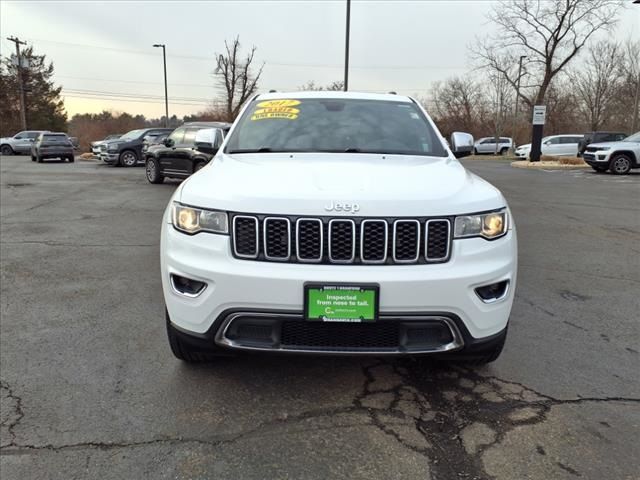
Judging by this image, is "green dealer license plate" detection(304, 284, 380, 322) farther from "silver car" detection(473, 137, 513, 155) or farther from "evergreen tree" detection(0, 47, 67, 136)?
"evergreen tree" detection(0, 47, 67, 136)

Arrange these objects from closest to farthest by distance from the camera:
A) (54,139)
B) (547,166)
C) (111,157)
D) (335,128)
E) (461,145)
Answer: (335,128) < (461,145) < (111,157) < (547,166) < (54,139)

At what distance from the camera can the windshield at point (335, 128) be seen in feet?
12.6

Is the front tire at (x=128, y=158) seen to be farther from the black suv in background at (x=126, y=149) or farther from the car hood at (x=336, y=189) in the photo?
the car hood at (x=336, y=189)

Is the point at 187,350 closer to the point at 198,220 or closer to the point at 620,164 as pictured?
the point at 198,220

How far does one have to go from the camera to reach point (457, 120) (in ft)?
198

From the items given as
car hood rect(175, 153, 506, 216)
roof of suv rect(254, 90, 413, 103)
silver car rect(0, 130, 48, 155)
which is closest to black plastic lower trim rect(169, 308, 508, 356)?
car hood rect(175, 153, 506, 216)

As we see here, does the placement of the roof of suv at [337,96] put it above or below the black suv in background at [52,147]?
above

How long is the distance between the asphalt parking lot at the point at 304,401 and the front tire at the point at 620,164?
1671 cm

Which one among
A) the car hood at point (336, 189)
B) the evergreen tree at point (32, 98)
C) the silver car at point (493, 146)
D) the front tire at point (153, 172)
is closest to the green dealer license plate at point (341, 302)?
the car hood at point (336, 189)

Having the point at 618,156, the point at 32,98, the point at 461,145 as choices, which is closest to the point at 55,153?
the point at 618,156

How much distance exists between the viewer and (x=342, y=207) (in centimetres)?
255

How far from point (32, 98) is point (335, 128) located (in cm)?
6754

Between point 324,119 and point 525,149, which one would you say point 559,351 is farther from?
point 525,149

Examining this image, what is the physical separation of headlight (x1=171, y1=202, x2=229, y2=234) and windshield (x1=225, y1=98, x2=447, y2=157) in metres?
1.17
